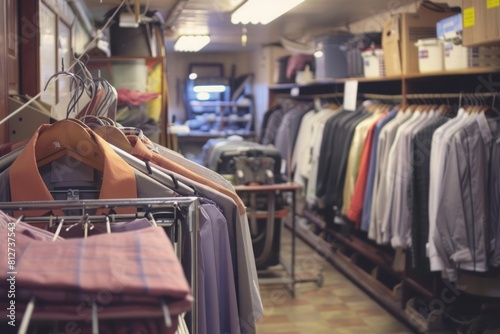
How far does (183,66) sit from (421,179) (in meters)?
7.87

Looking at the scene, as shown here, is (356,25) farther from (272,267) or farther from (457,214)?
(457,214)

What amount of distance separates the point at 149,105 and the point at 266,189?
1.08 meters

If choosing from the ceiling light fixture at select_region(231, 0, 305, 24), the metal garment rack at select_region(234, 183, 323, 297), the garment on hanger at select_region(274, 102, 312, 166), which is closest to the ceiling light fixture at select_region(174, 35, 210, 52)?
the garment on hanger at select_region(274, 102, 312, 166)

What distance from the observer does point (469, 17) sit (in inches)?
125

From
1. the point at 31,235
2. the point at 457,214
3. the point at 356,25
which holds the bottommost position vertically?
the point at 457,214

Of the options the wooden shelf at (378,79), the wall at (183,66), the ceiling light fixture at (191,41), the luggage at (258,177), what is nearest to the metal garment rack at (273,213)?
the luggage at (258,177)

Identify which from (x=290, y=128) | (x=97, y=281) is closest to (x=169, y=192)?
(x=97, y=281)

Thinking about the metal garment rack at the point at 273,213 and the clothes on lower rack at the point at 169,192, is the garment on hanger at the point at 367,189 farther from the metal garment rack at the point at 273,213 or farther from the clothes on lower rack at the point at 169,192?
the clothes on lower rack at the point at 169,192

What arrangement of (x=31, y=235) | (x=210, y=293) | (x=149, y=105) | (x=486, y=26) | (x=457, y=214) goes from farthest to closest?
(x=149, y=105) < (x=457, y=214) < (x=486, y=26) < (x=210, y=293) < (x=31, y=235)

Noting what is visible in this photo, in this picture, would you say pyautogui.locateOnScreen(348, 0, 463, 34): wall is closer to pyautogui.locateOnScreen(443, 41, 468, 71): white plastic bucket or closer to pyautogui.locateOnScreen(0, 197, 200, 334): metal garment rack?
pyautogui.locateOnScreen(443, 41, 468, 71): white plastic bucket

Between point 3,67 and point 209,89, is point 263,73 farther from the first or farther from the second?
point 3,67

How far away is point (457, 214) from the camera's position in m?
3.49

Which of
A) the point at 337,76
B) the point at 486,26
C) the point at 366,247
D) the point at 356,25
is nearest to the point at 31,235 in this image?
the point at 486,26

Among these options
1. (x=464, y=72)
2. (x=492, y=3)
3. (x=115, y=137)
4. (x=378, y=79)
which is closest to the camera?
(x=115, y=137)
